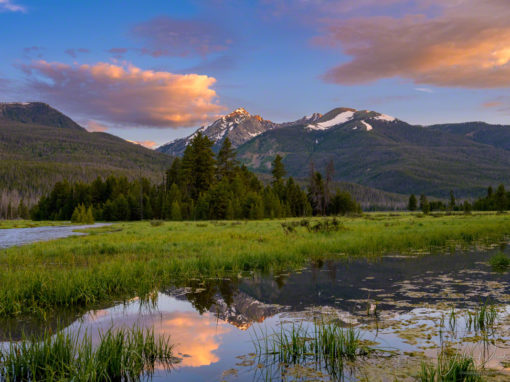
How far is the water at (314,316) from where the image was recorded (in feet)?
23.1

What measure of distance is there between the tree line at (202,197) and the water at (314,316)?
5745 cm

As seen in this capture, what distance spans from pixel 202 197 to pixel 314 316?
222ft

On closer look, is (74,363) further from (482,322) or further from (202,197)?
(202,197)

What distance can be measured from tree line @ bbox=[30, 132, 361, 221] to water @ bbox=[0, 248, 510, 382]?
57.5 meters

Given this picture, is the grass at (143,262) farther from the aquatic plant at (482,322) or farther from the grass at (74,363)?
the aquatic plant at (482,322)

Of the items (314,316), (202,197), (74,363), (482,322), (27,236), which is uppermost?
(202,197)

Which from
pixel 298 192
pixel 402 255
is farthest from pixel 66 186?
pixel 402 255

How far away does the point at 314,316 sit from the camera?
10188 mm

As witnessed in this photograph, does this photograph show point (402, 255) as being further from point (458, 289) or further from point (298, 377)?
point (298, 377)

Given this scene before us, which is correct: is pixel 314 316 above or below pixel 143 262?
below

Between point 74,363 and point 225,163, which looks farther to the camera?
point 225,163

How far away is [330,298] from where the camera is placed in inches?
486

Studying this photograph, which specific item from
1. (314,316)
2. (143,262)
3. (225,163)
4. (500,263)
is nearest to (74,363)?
(314,316)

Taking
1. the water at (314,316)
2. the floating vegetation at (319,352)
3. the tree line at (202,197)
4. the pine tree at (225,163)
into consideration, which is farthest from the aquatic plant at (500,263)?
the pine tree at (225,163)
